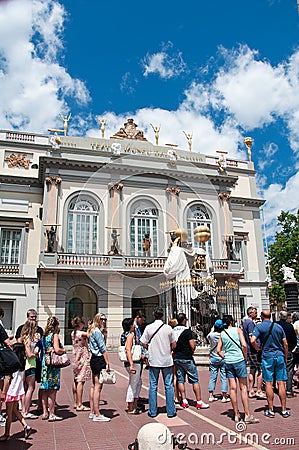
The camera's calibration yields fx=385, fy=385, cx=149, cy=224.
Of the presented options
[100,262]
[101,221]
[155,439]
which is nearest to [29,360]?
[155,439]

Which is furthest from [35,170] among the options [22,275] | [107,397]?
[107,397]

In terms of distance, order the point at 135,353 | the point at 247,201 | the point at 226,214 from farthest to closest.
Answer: the point at 247,201 → the point at 226,214 → the point at 135,353

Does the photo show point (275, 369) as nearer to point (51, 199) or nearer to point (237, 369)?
point (237, 369)

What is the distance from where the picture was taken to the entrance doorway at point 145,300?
78.2ft

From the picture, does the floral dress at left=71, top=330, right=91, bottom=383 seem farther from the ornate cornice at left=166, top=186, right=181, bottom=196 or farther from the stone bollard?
the ornate cornice at left=166, top=186, right=181, bottom=196

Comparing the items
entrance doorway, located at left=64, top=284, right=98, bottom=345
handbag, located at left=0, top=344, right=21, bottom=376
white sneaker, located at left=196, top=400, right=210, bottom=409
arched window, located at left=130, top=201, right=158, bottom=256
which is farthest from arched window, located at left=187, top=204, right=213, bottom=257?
handbag, located at left=0, top=344, right=21, bottom=376

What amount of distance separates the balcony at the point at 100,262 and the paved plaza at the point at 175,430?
14.5m

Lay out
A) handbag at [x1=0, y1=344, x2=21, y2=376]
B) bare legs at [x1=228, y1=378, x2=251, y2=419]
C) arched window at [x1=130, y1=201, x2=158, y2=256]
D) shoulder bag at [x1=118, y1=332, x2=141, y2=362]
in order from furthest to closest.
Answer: arched window at [x1=130, y1=201, x2=158, y2=256] → shoulder bag at [x1=118, y1=332, x2=141, y2=362] → bare legs at [x1=228, y1=378, x2=251, y2=419] → handbag at [x1=0, y1=344, x2=21, y2=376]

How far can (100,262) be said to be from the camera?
2288 centimetres

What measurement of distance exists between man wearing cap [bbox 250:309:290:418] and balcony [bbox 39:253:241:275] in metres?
16.1

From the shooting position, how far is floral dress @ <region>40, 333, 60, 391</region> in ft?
22.1

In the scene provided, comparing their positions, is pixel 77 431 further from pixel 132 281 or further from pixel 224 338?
pixel 132 281

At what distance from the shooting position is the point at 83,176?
81.7 ft

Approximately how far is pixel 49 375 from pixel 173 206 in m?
19.8
